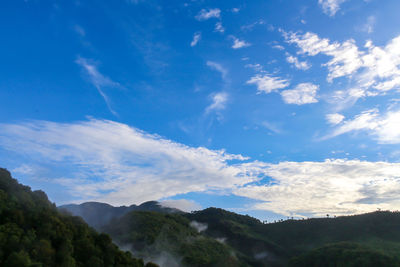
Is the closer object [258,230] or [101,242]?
[101,242]

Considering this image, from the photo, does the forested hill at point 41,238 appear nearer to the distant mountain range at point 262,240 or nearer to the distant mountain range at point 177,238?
the distant mountain range at point 177,238

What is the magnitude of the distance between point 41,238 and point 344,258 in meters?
56.6

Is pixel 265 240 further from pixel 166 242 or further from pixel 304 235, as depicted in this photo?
pixel 166 242

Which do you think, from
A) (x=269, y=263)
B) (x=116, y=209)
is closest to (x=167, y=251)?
(x=269, y=263)

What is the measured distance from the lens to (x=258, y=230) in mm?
115000

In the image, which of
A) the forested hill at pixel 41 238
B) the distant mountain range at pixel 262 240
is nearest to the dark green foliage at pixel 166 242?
the distant mountain range at pixel 262 240

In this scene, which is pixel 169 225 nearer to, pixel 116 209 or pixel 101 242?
pixel 101 242

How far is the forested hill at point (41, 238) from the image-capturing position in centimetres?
1962

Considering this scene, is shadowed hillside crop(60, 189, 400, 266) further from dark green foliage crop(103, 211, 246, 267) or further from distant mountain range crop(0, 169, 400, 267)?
distant mountain range crop(0, 169, 400, 267)

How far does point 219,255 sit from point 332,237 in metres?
36.9

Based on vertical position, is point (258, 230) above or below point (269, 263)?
above

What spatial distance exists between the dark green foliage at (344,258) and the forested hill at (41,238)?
45.6 meters

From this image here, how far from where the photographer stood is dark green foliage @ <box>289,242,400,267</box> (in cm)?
5456

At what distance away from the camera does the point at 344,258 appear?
59.4 meters
